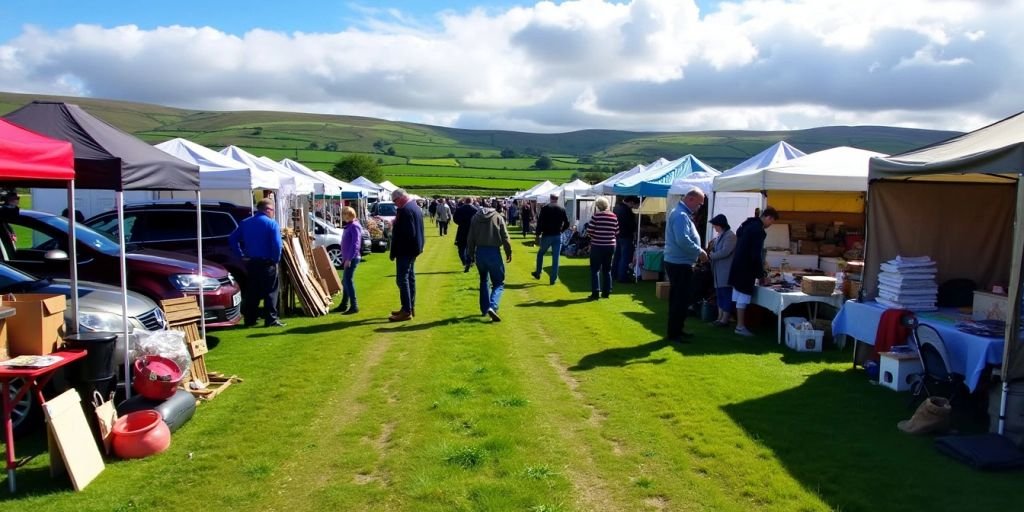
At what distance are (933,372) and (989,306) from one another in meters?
1.05

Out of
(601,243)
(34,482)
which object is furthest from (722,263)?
(34,482)

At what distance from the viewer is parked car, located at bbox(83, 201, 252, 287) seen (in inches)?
422

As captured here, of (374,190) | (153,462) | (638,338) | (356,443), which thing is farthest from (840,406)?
(374,190)

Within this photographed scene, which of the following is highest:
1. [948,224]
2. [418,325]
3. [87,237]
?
[948,224]

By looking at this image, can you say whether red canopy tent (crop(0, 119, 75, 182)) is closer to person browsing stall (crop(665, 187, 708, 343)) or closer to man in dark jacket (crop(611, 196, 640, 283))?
person browsing stall (crop(665, 187, 708, 343))

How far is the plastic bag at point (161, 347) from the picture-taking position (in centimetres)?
574

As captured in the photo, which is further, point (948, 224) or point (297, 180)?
point (297, 180)

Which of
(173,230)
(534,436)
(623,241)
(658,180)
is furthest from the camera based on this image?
(623,241)

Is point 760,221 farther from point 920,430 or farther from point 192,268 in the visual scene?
point 192,268

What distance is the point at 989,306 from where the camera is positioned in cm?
643

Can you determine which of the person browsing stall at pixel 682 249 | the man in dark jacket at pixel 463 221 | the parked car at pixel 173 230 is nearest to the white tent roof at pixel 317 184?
the man in dark jacket at pixel 463 221

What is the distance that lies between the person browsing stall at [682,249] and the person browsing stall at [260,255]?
5.28 metres

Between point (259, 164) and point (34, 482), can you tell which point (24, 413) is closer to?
point (34, 482)

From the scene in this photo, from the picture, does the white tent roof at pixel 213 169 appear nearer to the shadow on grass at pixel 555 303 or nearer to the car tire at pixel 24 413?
the shadow on grass at pixel 555 303
